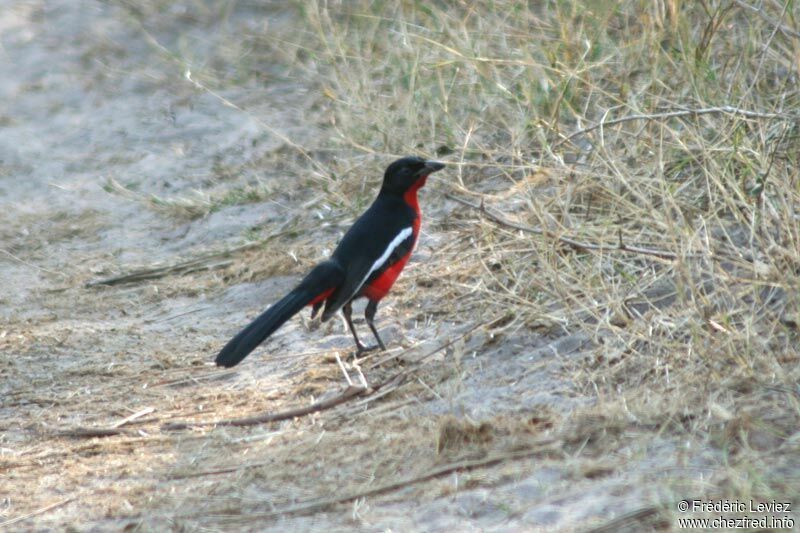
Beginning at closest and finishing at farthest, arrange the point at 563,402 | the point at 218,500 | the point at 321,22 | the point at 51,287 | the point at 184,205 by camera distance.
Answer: the point at 218,500 → the point at 563,402 → the point at 51,287 → the point at 184,205 → the point at 321,22

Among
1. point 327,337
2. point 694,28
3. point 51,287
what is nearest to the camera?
point 327,337

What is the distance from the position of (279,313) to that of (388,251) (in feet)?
2.07

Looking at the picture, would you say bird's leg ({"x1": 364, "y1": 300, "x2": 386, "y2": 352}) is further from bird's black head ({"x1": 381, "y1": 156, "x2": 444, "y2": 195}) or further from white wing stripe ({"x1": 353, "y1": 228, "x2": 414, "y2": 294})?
bird's black head ({"x1": 381, "y1": 156, "x2": 444, "y2": 195})

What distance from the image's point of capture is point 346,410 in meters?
4.80

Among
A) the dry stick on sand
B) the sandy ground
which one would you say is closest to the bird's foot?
the sandy ground

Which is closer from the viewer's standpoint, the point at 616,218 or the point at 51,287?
the point at 616,218

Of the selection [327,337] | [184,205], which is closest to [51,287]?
[184,205]

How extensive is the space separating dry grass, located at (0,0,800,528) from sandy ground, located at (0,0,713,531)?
A: 0.02 m

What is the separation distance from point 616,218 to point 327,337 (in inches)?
59.8

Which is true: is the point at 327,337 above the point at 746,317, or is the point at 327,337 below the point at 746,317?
below

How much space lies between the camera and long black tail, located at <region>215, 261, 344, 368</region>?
4.91 meters

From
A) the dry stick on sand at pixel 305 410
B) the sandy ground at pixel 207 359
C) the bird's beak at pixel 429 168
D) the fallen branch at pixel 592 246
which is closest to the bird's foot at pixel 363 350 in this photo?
the sandy ground at pixel 207 359

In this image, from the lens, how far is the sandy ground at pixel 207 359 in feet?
12.6

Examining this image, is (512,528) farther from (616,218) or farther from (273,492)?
(616,218)
